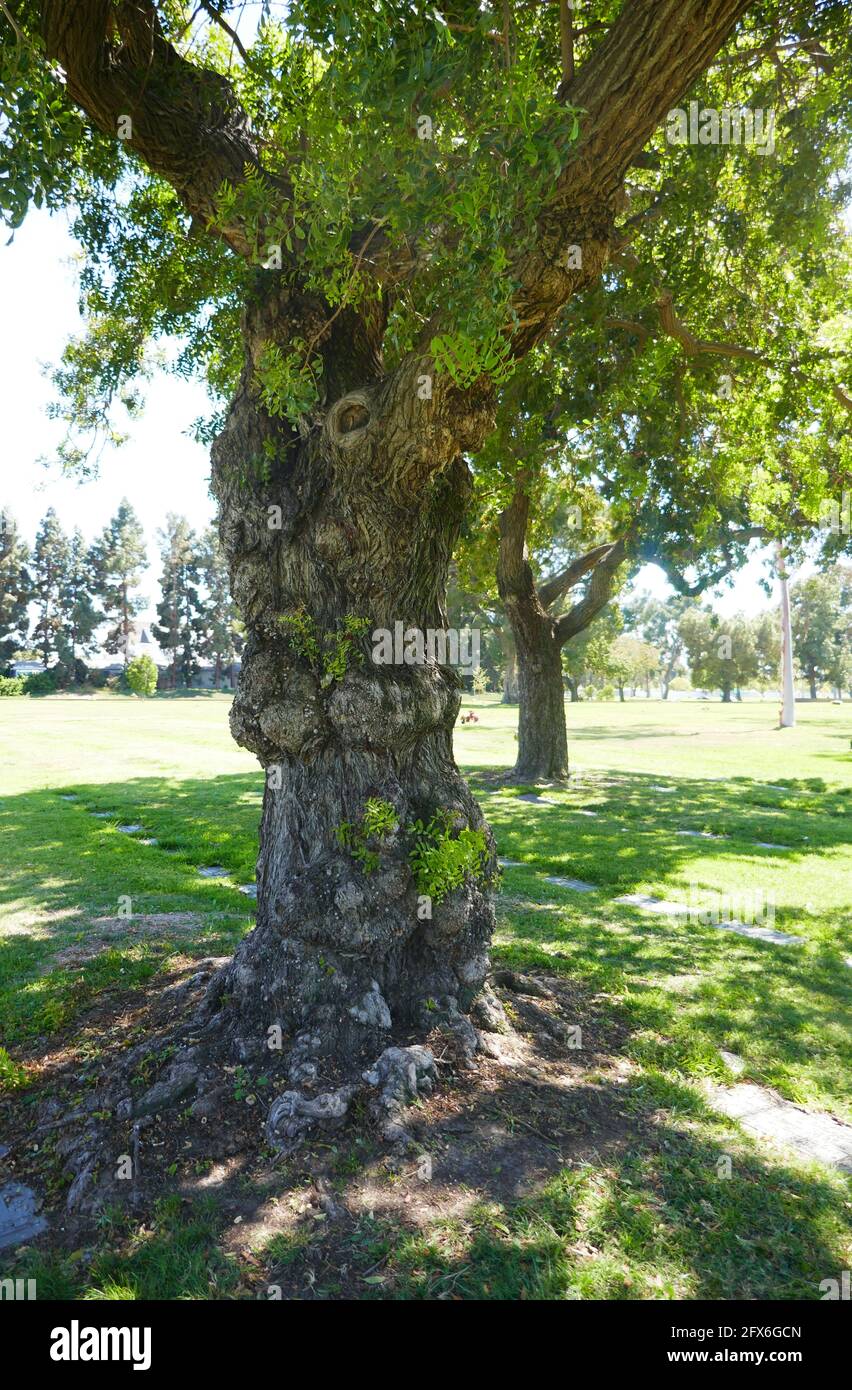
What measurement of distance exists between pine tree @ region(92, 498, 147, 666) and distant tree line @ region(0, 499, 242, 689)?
0.08m

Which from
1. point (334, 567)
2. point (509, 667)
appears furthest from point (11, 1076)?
point (509, 667)

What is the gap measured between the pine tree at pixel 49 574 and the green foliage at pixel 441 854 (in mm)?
62462

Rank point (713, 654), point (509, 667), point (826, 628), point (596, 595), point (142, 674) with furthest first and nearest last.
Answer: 1. point (826, 628)
2. point (713, 654)
3. point (142, 674)
4. point (509, 667)
5. point (596, 595)

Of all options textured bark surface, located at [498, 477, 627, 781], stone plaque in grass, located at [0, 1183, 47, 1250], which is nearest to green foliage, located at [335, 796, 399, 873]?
stone plaque in grass, located at [0, 1183, 47, 1250]

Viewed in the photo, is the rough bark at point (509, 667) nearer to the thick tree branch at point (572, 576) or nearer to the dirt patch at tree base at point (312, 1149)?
Result: the thick tree branch at point (572, 576)

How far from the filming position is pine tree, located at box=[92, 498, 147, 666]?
63031 mm

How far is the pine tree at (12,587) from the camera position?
57031 mm

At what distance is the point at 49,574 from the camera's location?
2411 inches

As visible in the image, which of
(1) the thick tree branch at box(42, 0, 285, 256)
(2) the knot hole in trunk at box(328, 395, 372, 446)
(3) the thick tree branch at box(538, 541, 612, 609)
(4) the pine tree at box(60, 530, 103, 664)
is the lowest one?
(2) the knot hole in trunk at box(328, 395, 372, 446)

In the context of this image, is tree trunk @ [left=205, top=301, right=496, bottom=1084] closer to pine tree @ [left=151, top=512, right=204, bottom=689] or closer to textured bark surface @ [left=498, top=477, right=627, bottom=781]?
textured bark surface @ [left=498, top=477, right=627, bottom=781]

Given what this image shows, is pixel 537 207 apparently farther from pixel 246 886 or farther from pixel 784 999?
pixel 246 886

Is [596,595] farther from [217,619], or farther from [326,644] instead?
Result: [217,619]

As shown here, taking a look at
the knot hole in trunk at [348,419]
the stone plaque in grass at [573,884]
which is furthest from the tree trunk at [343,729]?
the stone plaque in grass at [573,884]

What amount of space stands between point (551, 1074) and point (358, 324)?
13.8ft
